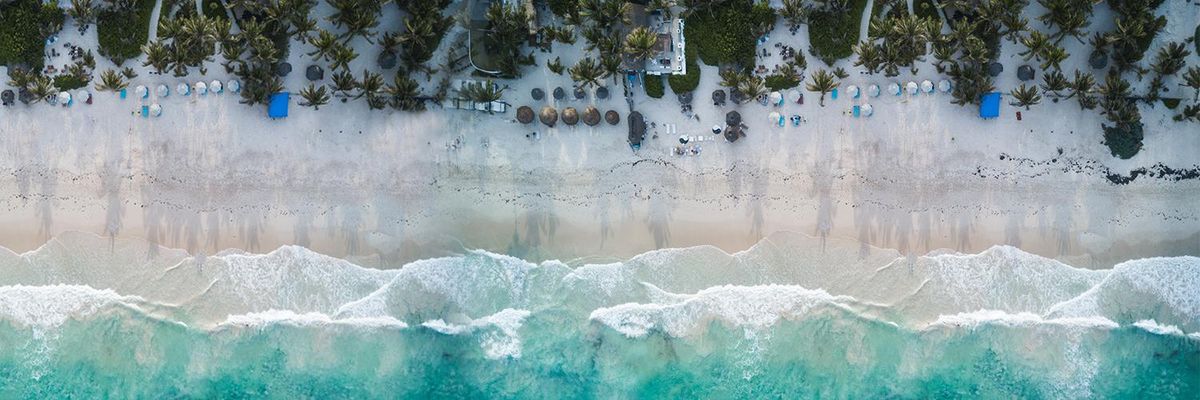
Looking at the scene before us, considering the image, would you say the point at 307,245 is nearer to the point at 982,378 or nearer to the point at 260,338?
the point at 260,338

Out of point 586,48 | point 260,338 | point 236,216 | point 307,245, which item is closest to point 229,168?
point 236,216

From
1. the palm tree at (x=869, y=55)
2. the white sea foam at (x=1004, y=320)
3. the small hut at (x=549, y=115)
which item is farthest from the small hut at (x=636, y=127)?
the white sea foam at (x=1004, y=320)

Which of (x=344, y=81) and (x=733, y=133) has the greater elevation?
(x=344, y=81)

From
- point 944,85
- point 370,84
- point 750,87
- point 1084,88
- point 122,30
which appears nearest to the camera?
point 370,84

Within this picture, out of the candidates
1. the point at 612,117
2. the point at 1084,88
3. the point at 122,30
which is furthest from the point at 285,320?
the point at 1084,88

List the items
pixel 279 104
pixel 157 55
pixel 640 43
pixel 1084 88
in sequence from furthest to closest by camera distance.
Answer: pixel 279 104, pixel 1084 88, pixel 157 55, pixel 640 43


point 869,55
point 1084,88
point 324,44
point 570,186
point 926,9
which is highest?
point 926,9

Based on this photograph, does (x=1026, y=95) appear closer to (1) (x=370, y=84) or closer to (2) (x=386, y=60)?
(2) (x=386, y=60)
